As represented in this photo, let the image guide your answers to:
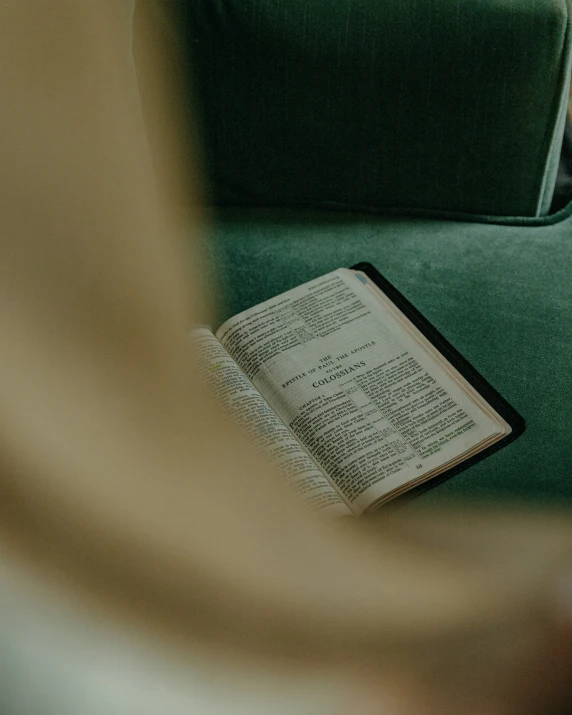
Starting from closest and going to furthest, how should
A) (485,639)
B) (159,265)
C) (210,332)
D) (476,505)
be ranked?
(485,639) < (159,265) < (476,505) < (210,332)

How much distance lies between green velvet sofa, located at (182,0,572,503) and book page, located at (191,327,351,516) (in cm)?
Result: 10

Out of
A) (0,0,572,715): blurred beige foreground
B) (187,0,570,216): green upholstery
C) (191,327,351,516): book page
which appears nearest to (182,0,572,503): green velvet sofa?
(187,0,570,216): green upholstery

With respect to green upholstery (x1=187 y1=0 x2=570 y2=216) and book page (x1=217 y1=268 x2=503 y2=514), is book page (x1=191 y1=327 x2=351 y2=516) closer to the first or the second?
book page (x1=217 y1=268 x2=503 y2=514)

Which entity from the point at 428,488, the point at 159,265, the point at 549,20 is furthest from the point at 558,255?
the point at 159,265

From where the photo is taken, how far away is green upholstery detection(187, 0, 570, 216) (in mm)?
796

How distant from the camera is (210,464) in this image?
261 mm

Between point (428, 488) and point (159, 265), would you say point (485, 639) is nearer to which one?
point (159, 265)

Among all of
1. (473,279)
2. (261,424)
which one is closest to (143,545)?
(261,424)

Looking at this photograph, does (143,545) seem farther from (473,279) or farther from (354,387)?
(473,279)

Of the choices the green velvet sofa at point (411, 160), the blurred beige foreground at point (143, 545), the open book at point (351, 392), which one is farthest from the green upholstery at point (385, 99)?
the blurred beige foreground at point (143, 545)

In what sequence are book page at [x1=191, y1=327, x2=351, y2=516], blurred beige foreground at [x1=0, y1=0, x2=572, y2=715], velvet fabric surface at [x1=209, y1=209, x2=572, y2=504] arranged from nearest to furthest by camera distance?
blurred beige foreground at [x1=0, y1=0, x2=572, y2=715] → book page at [x1=191, y1=327, x2=351, y2=516] → velvet fabric surface at [x1=209, y1=209, x2=572, y2=504]

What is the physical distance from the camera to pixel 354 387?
0.74 metres

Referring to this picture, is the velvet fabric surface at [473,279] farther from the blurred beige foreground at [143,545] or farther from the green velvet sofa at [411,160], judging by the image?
the blurred beige foreground at [143,545]

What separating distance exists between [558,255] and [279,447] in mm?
435
